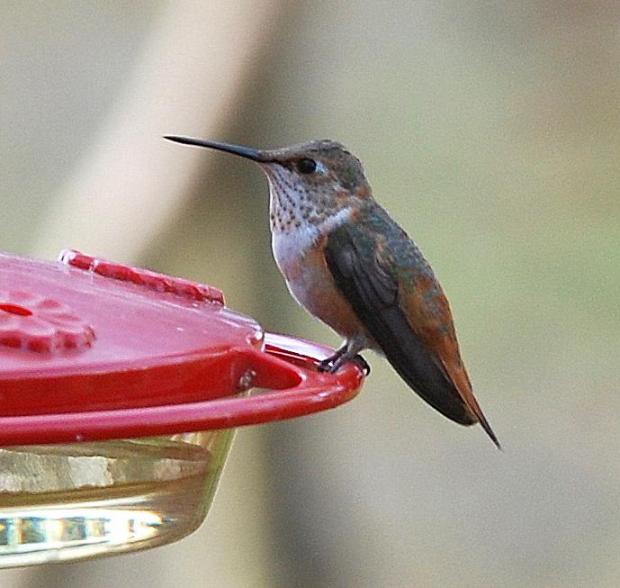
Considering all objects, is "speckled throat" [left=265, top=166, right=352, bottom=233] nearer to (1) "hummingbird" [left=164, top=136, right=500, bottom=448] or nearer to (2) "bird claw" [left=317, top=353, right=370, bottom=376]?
(1) "hummingbird" [left=164, top=136, right=500, bottom=448]

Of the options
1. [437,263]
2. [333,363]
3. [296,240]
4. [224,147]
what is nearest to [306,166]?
[296,240]

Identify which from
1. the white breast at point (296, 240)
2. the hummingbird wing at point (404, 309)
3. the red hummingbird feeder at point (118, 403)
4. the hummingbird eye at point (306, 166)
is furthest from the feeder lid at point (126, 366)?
the hummingbird eye at point (306, 166)

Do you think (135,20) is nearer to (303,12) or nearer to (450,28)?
(303,12)

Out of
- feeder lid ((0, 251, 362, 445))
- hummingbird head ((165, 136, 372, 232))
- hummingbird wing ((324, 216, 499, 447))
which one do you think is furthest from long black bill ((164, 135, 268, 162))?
feeder lid ((0, 251, 362, 445))

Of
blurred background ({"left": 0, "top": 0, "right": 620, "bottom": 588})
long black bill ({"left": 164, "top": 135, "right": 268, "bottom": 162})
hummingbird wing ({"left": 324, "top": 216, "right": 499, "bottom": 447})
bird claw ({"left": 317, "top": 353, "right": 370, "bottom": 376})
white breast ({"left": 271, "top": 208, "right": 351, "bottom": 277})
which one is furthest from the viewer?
blurred background ({"left": 0, "top": 0, "right": 620, "bottom": 588})

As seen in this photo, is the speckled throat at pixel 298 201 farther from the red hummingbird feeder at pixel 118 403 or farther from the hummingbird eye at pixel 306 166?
the red hummingbird feeder at pixel 118 403

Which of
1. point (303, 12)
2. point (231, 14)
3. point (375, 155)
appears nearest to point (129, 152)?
point (231, 14)

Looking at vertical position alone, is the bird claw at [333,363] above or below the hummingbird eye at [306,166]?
below
